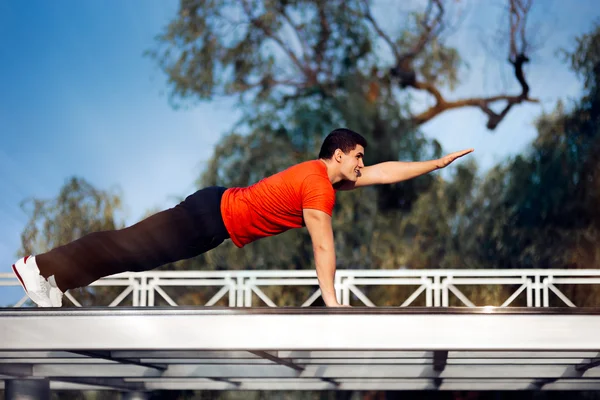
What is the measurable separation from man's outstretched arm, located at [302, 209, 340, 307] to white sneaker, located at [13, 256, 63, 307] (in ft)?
4.68

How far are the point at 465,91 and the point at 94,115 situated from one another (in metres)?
8.04

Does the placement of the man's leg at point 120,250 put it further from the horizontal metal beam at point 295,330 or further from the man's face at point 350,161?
the man's face at point 350,161

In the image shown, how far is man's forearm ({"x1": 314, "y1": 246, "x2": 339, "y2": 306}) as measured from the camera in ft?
13.3

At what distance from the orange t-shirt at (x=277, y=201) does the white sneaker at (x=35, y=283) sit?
999 millimetres

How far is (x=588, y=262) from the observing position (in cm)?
1248

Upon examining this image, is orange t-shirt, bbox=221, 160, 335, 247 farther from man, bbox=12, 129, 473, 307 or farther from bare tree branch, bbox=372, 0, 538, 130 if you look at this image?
bare tree branch, bbox=372, 0, 538, 130

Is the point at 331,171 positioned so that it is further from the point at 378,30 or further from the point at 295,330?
the point at 378,30

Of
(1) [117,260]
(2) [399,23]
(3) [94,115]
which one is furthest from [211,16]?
(1) [117,260]

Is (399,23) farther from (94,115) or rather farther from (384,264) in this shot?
(94,115)

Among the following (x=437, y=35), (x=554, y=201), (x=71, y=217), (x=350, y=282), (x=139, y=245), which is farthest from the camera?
(x=437, y=35)

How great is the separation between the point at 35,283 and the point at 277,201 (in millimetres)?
1347

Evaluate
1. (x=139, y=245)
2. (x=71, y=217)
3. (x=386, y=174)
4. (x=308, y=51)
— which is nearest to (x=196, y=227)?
(x=139, y=245)

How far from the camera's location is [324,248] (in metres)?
Result: 4.04

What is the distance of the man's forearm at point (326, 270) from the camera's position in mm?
4043
